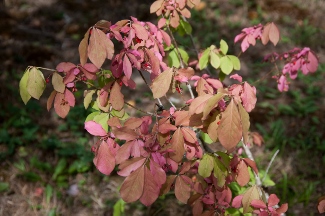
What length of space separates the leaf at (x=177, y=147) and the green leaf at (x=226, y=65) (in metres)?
0.81

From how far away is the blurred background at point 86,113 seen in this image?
2859mm

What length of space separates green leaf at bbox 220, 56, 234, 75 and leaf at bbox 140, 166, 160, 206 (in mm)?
1069

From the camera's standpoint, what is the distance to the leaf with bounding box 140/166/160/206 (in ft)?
3.15

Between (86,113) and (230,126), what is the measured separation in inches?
119

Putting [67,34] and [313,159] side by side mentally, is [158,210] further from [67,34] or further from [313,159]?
[67,34]

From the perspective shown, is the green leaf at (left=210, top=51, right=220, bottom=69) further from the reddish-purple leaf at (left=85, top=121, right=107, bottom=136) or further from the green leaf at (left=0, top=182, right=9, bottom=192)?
the green leaf at (left=0, top=182, right=9, bottom=192)

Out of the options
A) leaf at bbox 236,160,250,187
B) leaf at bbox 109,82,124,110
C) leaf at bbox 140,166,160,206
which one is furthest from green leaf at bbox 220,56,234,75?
leaf at bbox 140,166,160,206

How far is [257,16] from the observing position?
19.4 feet

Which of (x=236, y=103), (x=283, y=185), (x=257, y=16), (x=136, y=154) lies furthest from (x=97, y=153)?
(x=257, y=16)

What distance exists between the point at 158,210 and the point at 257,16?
4.55 meters

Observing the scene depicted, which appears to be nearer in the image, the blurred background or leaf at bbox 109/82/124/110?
leaf at bbox 109/82/124/110

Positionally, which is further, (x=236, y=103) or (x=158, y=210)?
(x=158, y=210)

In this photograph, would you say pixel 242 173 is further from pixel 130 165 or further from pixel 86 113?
pixel 86 113

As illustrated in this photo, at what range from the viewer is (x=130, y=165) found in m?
1.03
